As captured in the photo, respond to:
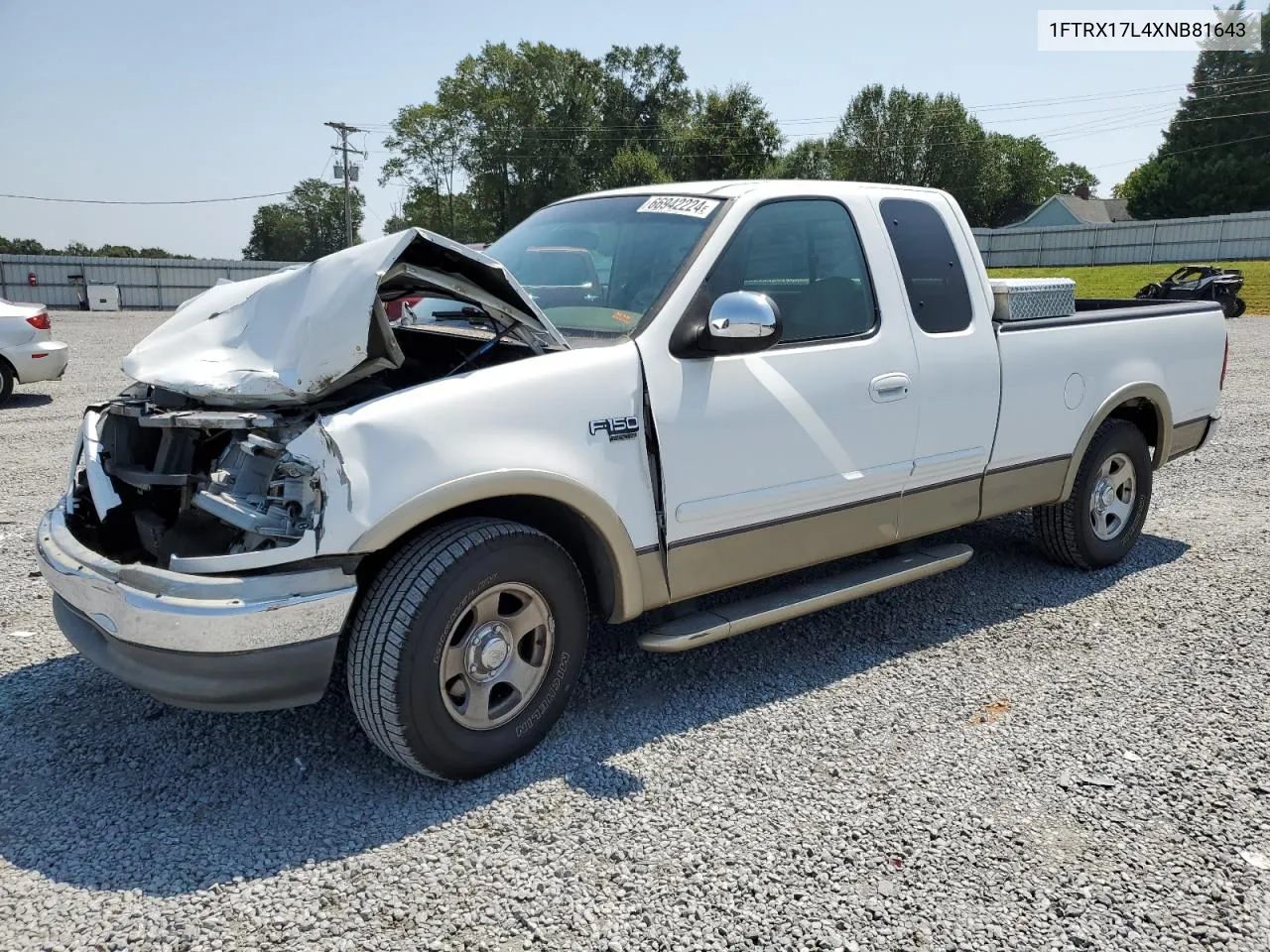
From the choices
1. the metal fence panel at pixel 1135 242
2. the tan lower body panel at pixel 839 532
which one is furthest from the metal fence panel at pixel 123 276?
the tan lower body panel at pixel 839 532

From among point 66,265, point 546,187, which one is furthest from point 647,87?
point 66,265

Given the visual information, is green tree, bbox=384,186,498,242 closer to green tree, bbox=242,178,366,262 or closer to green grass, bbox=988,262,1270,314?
green tree, bbox=242,178,366,262

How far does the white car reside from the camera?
36.7 feet

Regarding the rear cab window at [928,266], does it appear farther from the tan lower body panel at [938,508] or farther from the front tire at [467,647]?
the front tire at [467,647]

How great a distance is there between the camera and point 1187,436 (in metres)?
5.85

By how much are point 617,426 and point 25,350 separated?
1055 centimetres

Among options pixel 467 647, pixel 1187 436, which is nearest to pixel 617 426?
pixel 467 647

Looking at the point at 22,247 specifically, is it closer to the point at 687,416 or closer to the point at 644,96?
the point at 644,96

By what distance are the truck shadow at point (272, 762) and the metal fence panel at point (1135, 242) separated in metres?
37.1

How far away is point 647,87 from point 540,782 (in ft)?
265

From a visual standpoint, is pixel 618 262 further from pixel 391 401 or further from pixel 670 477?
pixel 391 401

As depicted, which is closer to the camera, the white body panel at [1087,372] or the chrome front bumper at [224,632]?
the chrome front bumper at [224,632]

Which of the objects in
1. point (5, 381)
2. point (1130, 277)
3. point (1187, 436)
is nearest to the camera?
point (1187, 436)

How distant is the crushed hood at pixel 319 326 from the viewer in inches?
121
